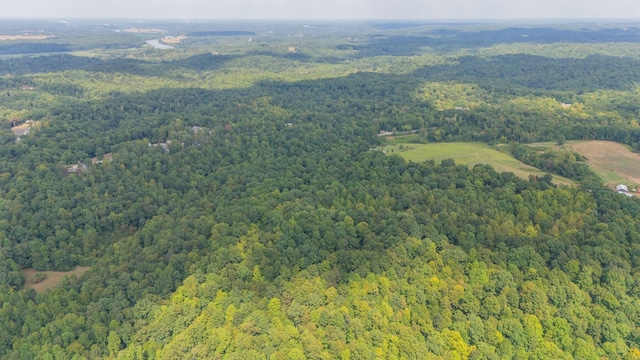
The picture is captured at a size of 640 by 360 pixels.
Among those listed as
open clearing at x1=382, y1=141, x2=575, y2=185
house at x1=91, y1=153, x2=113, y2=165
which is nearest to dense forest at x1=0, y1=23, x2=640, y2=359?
house at x1=91, y1=153, x2=113, y2=165

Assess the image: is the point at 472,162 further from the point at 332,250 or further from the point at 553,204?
the point at 332,250

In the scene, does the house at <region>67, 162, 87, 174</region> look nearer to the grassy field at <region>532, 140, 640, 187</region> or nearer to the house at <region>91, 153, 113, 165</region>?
the house at <region>91, 153, 113, 165</region>

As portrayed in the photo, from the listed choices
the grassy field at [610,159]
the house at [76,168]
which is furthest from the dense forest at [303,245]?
the grassy field at [610,159]

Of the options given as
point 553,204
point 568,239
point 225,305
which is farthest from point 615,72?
point 225,305

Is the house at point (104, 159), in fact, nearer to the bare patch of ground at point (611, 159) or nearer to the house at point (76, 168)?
the house at point (76, 168)

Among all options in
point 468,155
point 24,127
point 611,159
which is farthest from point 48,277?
point 611,159
